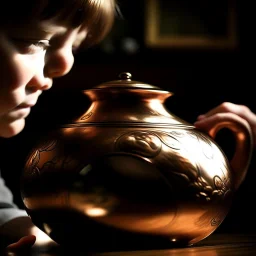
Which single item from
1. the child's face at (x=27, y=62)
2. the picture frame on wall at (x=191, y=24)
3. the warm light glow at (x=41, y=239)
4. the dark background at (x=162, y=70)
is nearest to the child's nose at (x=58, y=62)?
the child's face at (x=27, y=62)

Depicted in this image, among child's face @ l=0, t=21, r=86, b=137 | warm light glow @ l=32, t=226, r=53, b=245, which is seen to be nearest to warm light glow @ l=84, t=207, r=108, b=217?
warm light glow @ l=32, t=226, r=53, b=245

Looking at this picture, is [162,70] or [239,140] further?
[162,70]

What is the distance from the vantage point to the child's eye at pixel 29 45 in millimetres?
734

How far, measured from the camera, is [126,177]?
519 millimetres

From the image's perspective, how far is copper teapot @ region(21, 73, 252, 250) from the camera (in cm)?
52

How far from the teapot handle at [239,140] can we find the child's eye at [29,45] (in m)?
0.28

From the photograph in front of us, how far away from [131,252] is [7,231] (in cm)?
30

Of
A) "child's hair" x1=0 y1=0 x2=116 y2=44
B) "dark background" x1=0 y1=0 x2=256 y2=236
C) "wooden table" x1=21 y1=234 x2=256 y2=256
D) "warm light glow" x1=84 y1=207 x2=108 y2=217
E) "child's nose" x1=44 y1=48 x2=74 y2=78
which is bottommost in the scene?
"dark background" x1=0 y1=0 x2=256 y2=236

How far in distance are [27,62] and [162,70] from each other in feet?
3.82

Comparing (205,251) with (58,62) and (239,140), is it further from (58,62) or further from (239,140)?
(58,62)

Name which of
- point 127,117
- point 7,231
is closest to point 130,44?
point 7,231

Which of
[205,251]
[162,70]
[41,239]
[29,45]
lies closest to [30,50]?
[29,45]

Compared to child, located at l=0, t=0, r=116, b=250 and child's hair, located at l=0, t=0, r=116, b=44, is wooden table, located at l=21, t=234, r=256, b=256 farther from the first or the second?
child's hair, located at l=0, t=0, r=116, b=44

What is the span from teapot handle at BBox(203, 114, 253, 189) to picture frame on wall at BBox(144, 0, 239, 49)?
4.14 feet
